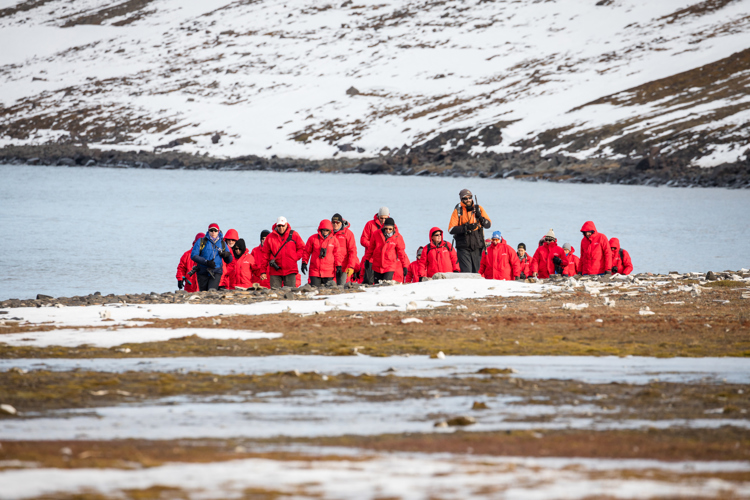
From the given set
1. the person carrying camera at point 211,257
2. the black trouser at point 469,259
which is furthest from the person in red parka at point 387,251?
the person carrying camera at point 211,257

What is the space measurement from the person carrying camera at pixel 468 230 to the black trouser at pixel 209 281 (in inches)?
157

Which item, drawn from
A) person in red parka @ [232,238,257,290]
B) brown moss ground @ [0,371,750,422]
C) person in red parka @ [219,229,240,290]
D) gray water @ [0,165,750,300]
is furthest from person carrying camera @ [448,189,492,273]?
gray water @ [0,165,750,300]

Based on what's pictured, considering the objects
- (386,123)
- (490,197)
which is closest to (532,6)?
(386,123)

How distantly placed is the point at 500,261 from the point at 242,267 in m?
4.72

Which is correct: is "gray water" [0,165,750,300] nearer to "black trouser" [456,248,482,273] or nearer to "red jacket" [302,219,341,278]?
"red jacket" [302,219,341,278]

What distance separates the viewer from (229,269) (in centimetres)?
1562

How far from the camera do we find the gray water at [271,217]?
27.1m

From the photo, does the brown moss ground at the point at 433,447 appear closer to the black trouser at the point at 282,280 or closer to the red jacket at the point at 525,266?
the black trouser at the point at 282,280

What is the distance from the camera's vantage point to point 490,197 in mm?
63188

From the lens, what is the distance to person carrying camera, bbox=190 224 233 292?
579 inches

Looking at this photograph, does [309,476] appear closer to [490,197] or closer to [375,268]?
[375,268]

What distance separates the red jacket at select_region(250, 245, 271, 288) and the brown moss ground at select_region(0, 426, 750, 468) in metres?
10.3

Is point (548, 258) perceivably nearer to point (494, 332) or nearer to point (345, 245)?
point (345, 245)

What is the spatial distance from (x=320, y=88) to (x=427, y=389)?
142 m
